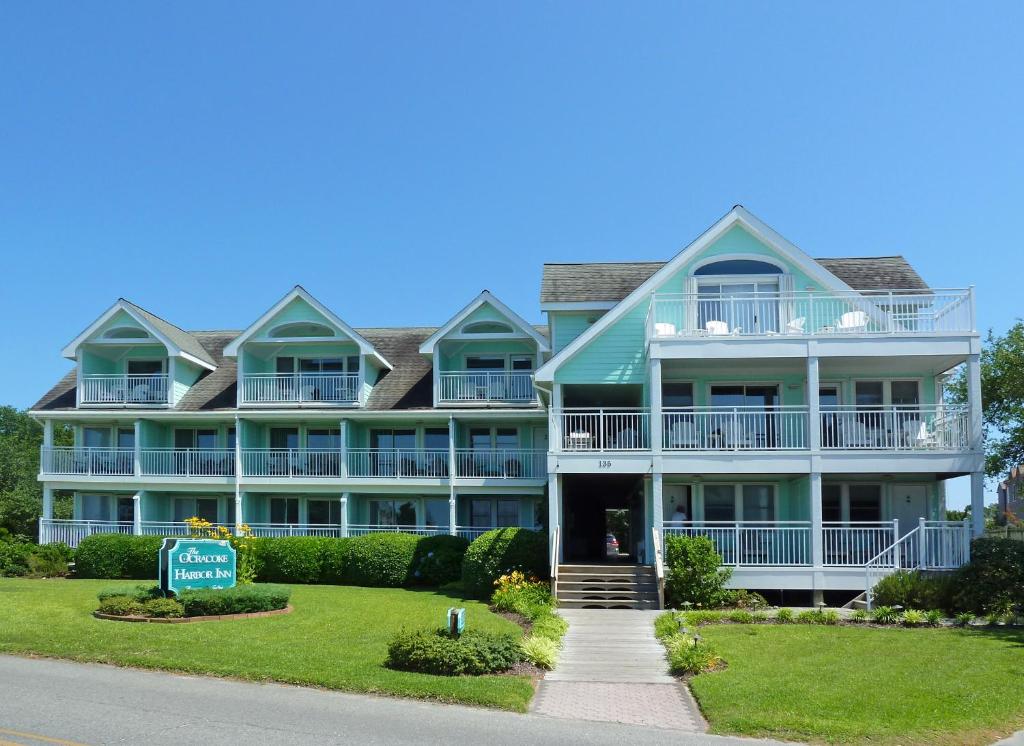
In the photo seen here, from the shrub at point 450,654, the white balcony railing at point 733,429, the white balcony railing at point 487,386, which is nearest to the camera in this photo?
the shrub at point 450,654

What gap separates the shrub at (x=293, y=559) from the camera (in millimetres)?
26500

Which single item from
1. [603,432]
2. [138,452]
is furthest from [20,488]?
[603,432]

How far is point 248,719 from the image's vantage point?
10141mm

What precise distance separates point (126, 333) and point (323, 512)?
954cm

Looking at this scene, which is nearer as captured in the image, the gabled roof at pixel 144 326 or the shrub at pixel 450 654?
the shrub at pixel 450 654

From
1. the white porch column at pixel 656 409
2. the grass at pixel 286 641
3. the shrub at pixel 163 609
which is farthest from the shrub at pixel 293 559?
the white porch column at pixel 656 409

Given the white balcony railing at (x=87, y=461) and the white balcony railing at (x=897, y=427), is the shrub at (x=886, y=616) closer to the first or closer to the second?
the white balcony railing at (x=897, y=427)

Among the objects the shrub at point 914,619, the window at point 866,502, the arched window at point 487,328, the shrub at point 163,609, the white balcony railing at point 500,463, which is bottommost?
the shrub at point 914,619

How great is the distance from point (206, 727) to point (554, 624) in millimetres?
8527

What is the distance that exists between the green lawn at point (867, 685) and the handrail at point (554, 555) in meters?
5.14

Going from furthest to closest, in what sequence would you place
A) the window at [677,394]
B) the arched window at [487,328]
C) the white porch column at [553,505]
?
the arched window at [487,328]
the window at [677,394]
the white porch column at [553,505]

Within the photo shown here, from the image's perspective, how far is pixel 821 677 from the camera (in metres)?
12.6

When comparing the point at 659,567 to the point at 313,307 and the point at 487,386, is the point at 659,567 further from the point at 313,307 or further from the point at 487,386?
the point at 313,307

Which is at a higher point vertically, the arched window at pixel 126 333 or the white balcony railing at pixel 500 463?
the arched window at pixel 126 333
